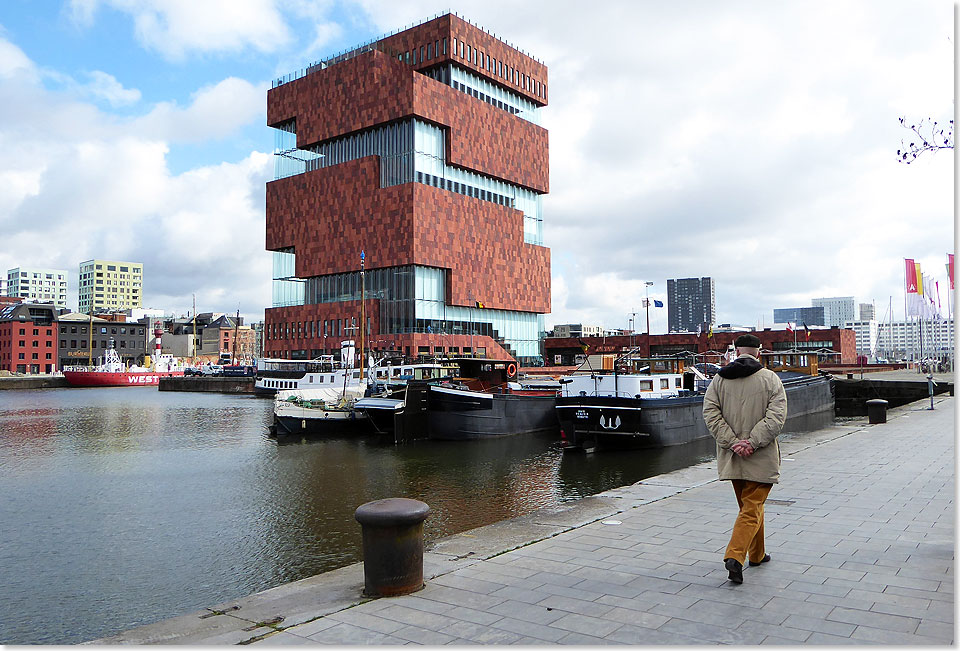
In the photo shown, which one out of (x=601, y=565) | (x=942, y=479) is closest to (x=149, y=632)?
(x=601, y=565)

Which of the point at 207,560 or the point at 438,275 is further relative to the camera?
the point at 438,275

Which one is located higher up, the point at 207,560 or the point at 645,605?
the point at 645,605

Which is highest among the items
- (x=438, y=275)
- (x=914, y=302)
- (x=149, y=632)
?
(x=438, y=275)

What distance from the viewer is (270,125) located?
9781cm

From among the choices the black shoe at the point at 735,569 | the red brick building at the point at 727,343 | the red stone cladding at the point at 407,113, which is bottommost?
the black shoe at the point at 735,569

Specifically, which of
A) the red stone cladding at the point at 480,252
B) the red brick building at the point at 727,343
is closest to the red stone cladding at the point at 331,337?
the red stone cladding at the point at 480,252

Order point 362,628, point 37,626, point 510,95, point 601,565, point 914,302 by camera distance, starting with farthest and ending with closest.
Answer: point 510,95
point 914,302
point 37,626
point 601,565
point 362,628

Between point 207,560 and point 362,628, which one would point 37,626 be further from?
point 362,628

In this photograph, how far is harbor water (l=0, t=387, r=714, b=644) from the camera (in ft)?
38.8

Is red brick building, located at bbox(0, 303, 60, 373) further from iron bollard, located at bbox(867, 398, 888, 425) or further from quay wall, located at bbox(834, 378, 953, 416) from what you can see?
iron bollard, located at bbox(867, 398, 888, 425)

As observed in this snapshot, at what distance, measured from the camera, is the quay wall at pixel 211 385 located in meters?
94.3

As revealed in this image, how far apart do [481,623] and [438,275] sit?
79133 millimetres

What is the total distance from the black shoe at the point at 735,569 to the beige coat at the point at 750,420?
887mm

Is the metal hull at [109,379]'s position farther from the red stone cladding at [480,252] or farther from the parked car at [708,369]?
the parked car at [708,369]
